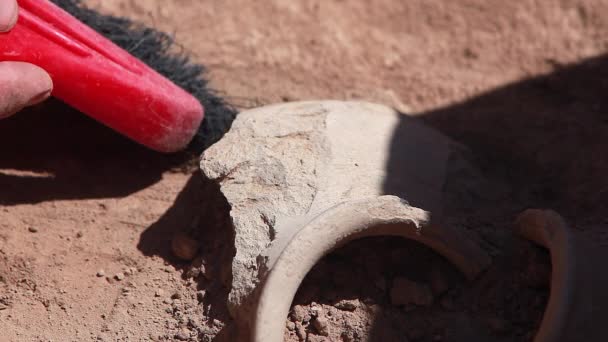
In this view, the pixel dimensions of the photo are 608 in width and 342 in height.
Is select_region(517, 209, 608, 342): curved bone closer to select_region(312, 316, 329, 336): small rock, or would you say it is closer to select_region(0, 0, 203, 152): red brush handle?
select_region(312, 316, 329, 336): small rock

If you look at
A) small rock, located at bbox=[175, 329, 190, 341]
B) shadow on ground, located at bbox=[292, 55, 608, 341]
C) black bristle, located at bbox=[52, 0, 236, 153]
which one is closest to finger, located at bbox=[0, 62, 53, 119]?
black bristle, located at bbox=[52, 0, 236, 153]

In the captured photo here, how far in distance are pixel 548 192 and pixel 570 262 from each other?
740 mm

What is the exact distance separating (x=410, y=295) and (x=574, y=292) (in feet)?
1.31

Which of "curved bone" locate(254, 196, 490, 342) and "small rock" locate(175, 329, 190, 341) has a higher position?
"curved bone" locate(254, 196, 490, 342)

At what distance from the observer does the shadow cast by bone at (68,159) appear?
2293mm

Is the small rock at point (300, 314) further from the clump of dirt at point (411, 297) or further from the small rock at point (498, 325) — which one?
the small rock at point (498, 325)

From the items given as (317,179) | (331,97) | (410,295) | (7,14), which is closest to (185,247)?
(317,179)

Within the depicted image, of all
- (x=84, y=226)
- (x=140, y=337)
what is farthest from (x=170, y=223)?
(x=140, y=337)

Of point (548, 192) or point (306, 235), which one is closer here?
point (306, 235)

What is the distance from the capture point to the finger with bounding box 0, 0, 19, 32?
1.90 meters

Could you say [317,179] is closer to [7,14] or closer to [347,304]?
[347,304]

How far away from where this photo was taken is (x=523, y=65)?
9.95ft

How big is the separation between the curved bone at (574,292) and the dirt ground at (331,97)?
16 centimetres

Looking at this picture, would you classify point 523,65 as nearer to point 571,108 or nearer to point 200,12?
point 571,108
